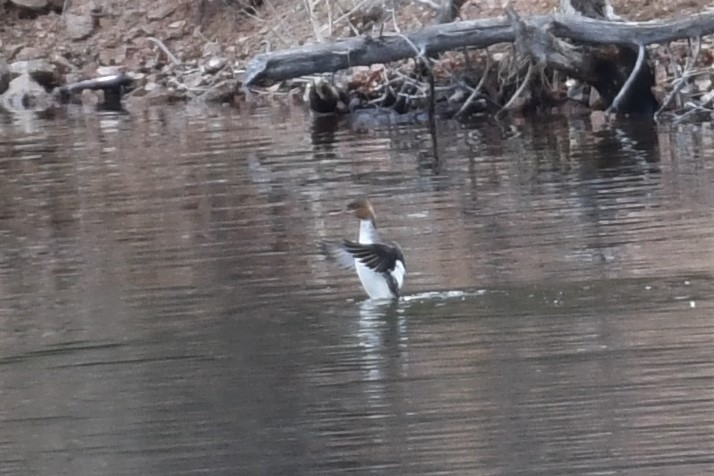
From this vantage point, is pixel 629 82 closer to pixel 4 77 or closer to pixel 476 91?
pixel 476 91

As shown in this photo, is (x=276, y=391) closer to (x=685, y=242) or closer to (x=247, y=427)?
(x=247, y=427)

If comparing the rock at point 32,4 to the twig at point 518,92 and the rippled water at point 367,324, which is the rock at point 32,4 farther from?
the rippled water at point 367,324

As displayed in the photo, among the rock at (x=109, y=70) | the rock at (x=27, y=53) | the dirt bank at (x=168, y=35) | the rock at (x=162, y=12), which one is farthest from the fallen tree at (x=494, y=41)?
the rock at (x=27, y=53)

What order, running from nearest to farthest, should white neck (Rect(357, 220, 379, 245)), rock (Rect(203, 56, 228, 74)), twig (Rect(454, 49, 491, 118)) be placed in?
white neck (Rect(357, 220, 379, 245)), twig (Rect(454, 49, 491, 118)), rock (Rect(203, 56, 228, 74))

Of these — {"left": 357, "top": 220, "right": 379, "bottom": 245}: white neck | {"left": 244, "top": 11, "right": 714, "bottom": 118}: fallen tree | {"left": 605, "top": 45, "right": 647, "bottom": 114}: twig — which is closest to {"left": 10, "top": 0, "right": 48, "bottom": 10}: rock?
{"left": 244, "top": 11, "right": 714, "bottom": 118}: fallen tree

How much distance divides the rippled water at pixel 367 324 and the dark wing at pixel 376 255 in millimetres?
210

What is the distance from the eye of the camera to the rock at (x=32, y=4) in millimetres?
37469

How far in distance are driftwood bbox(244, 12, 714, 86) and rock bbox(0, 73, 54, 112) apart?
38.8 feet

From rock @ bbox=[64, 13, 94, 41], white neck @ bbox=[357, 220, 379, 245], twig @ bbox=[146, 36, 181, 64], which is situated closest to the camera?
white neck @ bbox=[357, 220, 379, 245]

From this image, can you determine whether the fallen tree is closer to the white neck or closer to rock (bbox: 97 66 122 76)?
the white neck

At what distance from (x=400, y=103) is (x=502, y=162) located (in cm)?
706

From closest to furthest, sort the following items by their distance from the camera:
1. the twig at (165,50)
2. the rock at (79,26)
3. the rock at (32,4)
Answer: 1. the twig at (165,50)
2. the rock at (79,26)
3. the rock at (32,4)

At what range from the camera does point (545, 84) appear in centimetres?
2388

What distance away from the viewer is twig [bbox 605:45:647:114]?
2003cm
